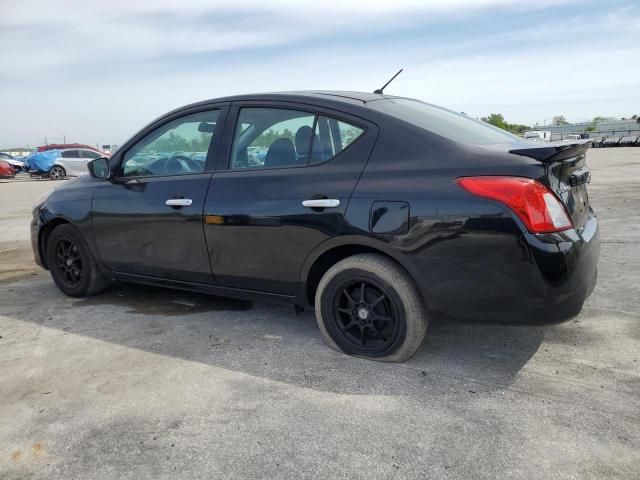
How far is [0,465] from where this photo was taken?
2287 millimetres

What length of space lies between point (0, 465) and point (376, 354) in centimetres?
195

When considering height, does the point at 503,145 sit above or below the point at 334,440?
above

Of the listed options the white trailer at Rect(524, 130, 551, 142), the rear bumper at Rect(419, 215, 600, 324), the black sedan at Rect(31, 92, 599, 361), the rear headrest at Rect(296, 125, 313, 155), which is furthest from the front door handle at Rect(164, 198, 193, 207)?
the white trailer at Rect(524, 130, 551, 142)

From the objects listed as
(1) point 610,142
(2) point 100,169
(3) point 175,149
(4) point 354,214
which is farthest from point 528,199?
(1) point 610,142

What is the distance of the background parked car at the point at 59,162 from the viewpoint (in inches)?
→ 972

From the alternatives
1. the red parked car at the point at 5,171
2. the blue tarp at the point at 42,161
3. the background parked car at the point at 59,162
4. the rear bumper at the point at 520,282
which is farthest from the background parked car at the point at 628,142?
the rear bumper at the point at 520,282

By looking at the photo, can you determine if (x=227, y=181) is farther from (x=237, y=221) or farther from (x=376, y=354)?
(x=376, y=354)

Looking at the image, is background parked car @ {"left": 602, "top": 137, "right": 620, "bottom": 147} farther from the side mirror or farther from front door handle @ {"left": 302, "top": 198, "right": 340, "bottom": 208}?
front door handle @ {"left": 302, "top": 198, "right": 340, "bottom": 208}

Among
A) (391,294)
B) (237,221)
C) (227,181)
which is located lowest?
(391,294)

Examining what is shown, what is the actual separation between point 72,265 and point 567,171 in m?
3.97

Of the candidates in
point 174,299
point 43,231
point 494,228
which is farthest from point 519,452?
point 43,231

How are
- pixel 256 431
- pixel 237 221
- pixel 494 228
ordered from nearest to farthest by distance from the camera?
1. pixel 256 431
2. pixel 494 228
3. pixel 237 221

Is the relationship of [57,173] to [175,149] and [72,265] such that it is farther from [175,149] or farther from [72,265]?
[175,149]

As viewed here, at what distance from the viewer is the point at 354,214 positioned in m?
3.01
